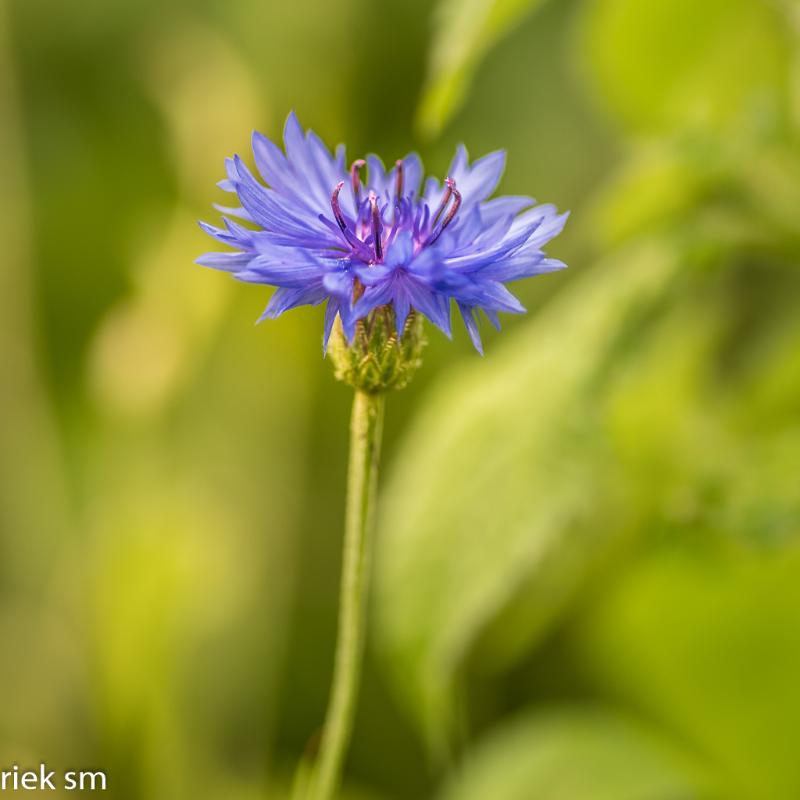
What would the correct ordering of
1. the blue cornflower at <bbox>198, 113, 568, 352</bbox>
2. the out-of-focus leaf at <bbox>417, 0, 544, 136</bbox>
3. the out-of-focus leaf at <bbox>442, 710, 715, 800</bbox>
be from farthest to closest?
1. the out-of-focus leaf at <bbox>442, 710, 715, 800</bbox>
2. the out-of-focus leaf at <bbox>417, 0, 544, 136</bbox>
3. the blue cornflower at <bbox>198, 113, 568, 352</bbox>

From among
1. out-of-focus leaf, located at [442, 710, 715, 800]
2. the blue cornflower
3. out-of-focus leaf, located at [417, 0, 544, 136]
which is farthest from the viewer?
out-of-focus leaf, located at [442, 710, 715, 800]

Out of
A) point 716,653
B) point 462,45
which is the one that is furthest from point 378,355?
point 716,653

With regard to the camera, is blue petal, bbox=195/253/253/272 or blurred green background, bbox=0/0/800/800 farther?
blurred green background, bbox=0/0/800/800

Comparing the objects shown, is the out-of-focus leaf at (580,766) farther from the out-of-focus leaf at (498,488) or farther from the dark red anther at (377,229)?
the dark red anther at (377,229)

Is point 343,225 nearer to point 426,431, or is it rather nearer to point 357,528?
point 357,528

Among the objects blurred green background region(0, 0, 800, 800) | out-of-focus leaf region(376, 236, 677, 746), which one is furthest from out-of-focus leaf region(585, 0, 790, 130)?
out-of-focus leaf region(376, 236, 677, 746)

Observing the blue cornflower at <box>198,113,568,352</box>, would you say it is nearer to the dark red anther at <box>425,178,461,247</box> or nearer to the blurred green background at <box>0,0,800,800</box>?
the dark red anther at <box>425,178,461,247</box>
